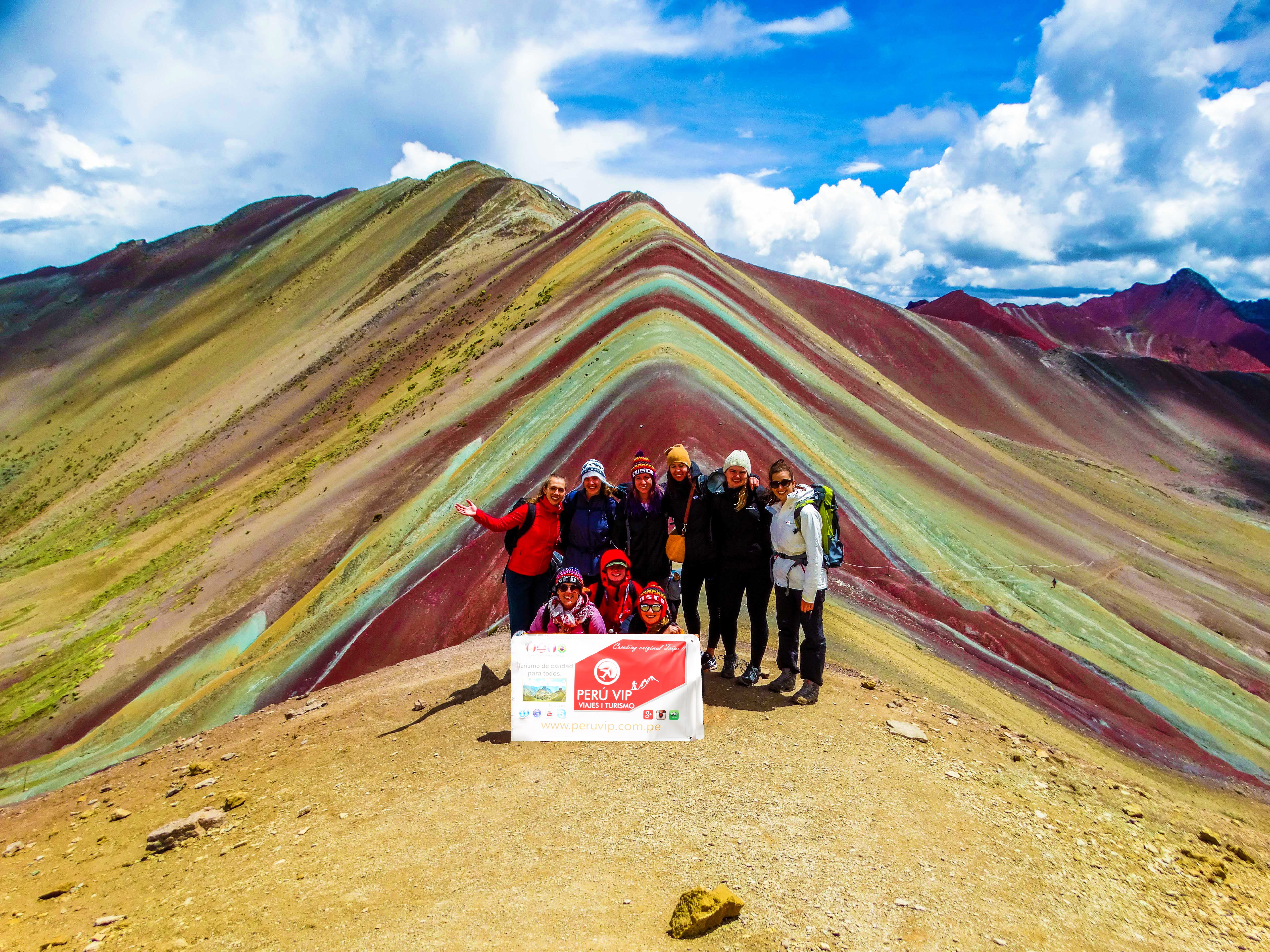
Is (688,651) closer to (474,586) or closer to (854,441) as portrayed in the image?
(474,586)

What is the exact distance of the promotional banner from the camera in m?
5.44

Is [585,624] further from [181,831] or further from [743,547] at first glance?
[181,831]

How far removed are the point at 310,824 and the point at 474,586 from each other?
5.60 meters

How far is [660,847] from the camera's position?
4293mm

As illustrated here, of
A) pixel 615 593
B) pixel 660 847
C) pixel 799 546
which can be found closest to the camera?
pixel 660 847

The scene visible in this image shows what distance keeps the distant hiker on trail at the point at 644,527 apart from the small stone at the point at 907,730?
→ 2.26 metres

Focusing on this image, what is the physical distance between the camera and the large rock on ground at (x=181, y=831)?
17.1 feet

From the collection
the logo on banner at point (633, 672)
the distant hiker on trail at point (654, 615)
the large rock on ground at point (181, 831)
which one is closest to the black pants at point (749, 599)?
the distant hiker on trail at point (654, 615)

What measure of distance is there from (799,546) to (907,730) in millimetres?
1765

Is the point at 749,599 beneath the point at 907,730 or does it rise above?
above

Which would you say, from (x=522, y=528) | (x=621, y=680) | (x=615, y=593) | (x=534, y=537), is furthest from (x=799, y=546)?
(x=522, y=528)

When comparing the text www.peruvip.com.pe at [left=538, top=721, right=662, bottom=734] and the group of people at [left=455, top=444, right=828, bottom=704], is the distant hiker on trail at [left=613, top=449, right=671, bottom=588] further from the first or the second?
the text www.peruvip.com.pe at [left=538, top=721, right=662, bottom=734]

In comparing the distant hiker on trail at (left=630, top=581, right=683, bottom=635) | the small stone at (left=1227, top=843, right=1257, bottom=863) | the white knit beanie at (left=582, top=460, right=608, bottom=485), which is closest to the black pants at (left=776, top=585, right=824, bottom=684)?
the distant hiker on trail at (left=630, top=581, right=683, bottom=635)

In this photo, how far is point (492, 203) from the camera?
157 ft
